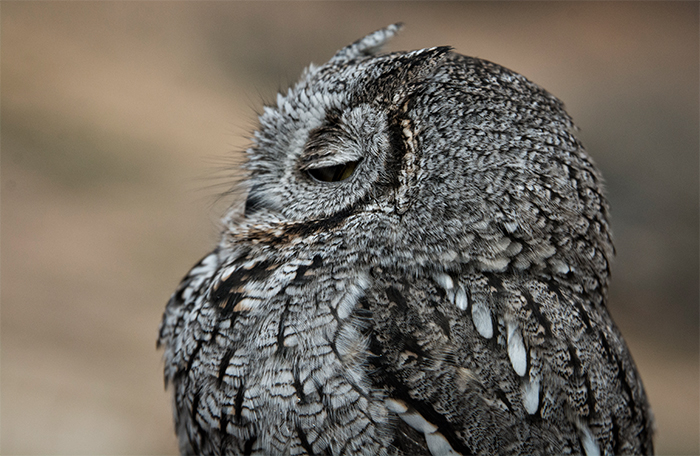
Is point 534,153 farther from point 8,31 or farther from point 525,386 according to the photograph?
point 8,31

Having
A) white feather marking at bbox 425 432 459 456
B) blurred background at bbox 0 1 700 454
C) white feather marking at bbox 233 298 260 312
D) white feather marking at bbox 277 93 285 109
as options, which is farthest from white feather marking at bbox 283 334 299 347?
blurred background at bbox 0 1 700 454

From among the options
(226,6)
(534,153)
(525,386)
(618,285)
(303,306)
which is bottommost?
(618,285)

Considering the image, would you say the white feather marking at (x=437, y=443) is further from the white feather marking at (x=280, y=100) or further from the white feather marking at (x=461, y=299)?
the white feather marking at (x=280, y=100)

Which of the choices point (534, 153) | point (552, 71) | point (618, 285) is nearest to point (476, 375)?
point (534, 153)

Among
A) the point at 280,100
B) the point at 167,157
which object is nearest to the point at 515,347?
the point at 280,100

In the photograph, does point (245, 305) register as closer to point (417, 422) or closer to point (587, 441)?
point (417, 422)

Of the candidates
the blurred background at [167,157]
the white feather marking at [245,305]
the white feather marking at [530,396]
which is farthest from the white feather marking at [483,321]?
the blurred background at [167,157]

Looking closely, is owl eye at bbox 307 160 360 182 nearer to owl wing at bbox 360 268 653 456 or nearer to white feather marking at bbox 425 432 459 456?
owl wing at bbox 360 268 653 456
